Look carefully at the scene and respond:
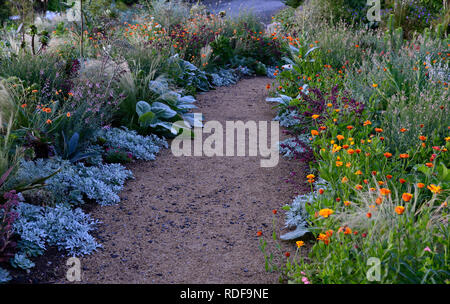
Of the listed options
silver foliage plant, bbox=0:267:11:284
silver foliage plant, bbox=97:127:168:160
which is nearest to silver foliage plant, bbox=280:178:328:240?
silver foliage plant, bbox=0:267:11:284

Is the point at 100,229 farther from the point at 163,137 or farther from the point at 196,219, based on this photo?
the point at 163,137

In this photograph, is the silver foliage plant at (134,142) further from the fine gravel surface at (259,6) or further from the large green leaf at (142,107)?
the fine gravel surface at (259,6)

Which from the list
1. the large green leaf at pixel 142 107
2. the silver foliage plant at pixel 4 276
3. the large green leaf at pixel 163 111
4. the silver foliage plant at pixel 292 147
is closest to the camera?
the silver foliage plant at pixel 4 276

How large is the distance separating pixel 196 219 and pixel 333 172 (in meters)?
1.13

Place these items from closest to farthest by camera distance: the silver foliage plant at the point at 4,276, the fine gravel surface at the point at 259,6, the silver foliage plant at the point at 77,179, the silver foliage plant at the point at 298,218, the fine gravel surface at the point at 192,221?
the silver foliage plant at the point at 4,276 < the fine gravel surface at the point at 192,221 < the silver foliage plant at the point at 298,218 < the silver foliage plant at the point at 77,179 < the fine gravel surface at the point at 259,6

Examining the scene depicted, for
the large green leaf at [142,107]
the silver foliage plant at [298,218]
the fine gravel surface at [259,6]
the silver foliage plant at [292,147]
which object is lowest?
the fine gravel surface at [259,6]

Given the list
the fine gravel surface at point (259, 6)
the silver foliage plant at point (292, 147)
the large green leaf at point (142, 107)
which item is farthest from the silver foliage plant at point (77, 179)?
the fine gravel surface at point (259, 6)

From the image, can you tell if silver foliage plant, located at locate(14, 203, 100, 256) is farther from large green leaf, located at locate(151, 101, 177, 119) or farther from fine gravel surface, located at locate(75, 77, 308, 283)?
large green leaf, located at locate(151, 101, 177, 119)

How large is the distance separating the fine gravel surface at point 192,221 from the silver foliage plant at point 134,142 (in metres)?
0.13

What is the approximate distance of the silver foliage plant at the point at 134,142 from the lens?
4348 mm

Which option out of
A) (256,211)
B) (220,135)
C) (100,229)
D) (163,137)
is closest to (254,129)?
(220,135)

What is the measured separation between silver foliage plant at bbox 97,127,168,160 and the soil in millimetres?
120

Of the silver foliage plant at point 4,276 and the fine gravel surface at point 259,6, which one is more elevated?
the silver foliage plant at point 4,276

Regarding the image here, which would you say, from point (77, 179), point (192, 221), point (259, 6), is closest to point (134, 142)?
point (77, 179)
